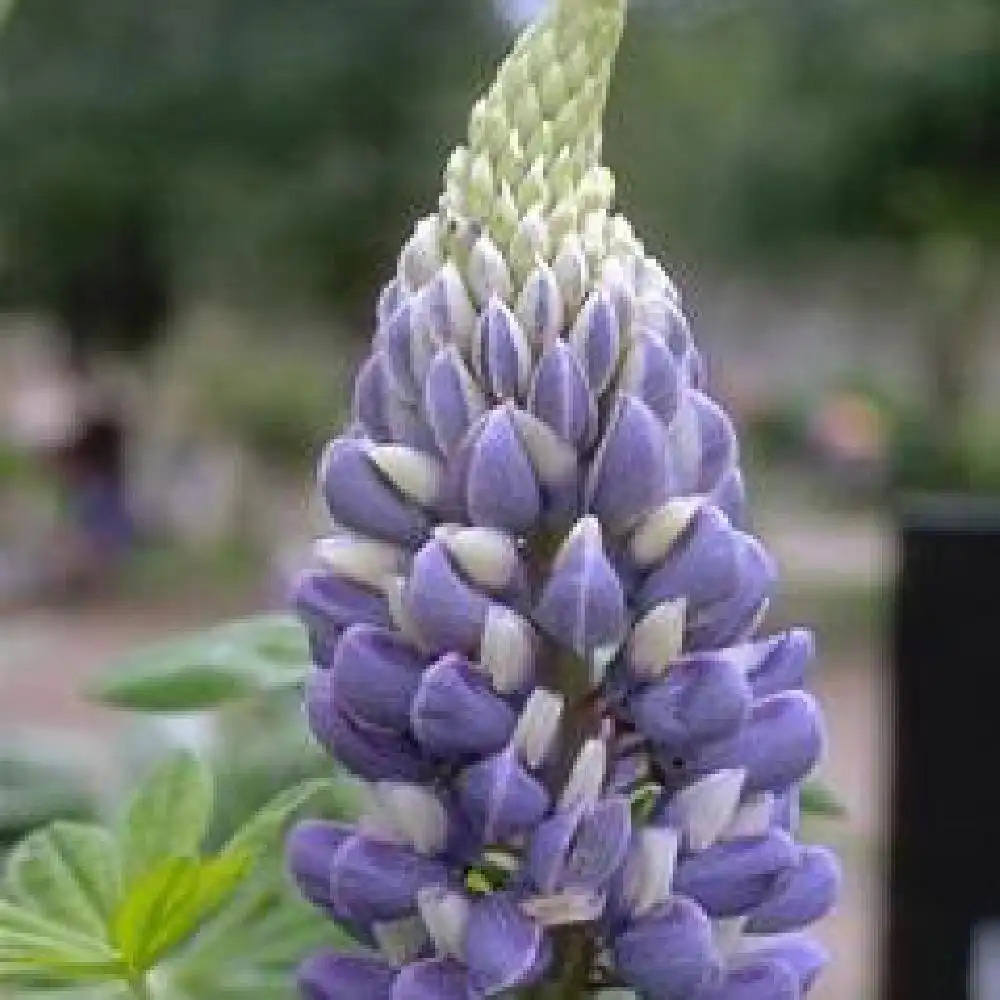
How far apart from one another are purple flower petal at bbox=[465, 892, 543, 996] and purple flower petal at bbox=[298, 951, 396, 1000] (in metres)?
0.04

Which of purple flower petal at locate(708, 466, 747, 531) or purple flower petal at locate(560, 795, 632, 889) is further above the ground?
purple flower petal at locate(708, 466, 747, 531)

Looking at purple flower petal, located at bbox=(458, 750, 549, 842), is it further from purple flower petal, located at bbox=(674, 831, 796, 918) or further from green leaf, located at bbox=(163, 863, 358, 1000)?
green leaf, located at bbox=(163, 863, 358, 1000)

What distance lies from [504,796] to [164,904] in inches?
5.6

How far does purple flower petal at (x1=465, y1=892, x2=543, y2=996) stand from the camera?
896 millimetres

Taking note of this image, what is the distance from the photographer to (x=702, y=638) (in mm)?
937

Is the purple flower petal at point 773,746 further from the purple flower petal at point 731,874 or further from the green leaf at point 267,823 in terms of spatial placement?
the green leaf at point 267,823

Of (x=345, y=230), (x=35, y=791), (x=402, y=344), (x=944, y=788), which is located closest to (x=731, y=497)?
(x=402, y=344)

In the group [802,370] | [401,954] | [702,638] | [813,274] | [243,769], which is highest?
[802,370]

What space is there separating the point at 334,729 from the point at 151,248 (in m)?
19.5

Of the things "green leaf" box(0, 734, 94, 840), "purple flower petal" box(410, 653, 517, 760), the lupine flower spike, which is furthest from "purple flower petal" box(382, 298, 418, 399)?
"green leaf" box(0, 734, 94, 840)

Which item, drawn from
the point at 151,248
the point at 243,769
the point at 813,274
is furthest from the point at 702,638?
the point at 151,248

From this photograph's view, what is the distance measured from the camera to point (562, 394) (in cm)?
93

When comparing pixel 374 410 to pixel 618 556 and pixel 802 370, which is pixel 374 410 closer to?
pixel 618 556

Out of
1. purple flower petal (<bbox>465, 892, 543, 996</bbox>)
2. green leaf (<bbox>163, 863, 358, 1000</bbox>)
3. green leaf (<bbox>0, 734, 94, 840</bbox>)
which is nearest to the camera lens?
purple flower petal (<bbox>465, 892, 543, 996</bbox>)
